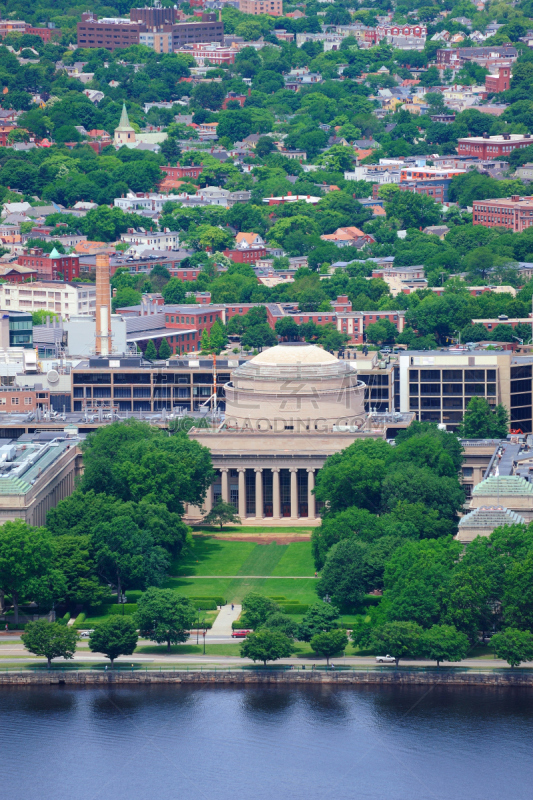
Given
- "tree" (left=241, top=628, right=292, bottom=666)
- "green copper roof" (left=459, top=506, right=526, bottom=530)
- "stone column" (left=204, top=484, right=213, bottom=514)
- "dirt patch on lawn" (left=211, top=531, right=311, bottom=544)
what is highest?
"green copper roof" (left=459, top=506, right=526, bottom=530)

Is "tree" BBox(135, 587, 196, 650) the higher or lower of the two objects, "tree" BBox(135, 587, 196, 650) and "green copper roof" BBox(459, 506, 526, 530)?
the lower

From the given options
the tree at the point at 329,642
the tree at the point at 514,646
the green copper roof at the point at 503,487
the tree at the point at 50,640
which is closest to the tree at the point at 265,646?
the tree at the point at 329,642

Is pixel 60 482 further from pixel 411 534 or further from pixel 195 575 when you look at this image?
pixel 411 534

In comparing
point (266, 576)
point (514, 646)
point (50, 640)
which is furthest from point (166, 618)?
point (266, 576)

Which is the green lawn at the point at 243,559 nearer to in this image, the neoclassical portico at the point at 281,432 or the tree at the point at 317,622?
the neoclassical portico at the point at 281,432

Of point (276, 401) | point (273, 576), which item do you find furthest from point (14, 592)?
point (276, 401)

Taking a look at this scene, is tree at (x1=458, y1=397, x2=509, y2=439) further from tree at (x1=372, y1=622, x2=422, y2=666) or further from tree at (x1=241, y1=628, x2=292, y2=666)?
tree at (x1=241, y1=628, x2=292, y2=666)

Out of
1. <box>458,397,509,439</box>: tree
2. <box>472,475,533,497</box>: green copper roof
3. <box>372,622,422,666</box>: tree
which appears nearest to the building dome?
<box>458,397,509,439</box>: tree
